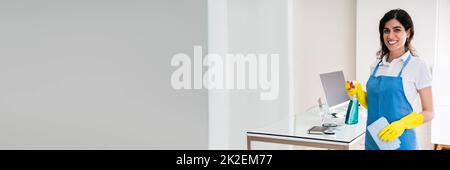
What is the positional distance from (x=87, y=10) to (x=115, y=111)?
0.78 metres

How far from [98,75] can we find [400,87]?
2089 mm

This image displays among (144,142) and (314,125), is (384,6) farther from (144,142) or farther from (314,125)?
(144,142)

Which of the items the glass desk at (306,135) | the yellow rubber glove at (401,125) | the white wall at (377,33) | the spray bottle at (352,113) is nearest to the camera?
the yellow rubber glove at (401,125)

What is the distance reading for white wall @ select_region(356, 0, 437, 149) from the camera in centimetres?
412

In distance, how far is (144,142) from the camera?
10.4 feet

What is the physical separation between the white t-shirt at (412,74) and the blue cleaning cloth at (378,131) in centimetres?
18

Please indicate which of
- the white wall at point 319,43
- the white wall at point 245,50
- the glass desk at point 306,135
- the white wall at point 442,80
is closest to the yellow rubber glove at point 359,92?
the glass desk at point 306,135

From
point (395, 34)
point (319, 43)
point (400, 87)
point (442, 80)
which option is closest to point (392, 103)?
point (400, 87)

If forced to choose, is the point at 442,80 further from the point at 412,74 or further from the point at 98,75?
the point at 98,75

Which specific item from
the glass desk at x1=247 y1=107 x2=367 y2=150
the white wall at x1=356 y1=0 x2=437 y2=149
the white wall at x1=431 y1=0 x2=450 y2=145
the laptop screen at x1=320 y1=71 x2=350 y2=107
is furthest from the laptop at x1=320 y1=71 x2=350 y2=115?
the white wall at x1=431 y1=0 x2=450 y2=145

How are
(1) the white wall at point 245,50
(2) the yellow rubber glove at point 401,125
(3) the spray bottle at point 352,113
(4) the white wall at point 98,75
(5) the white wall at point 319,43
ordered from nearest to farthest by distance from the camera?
(2) the yellow rubber glove at point 401,125 → (3) the spray bottle at point 352,113 → (4) the white wall at point 98,75 → (1) the white wall at point 245,50 → (5) the white wall at point 319,43

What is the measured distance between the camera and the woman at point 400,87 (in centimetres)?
211

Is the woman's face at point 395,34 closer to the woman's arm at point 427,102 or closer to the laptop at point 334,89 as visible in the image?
the woman's arm at point 427,102
